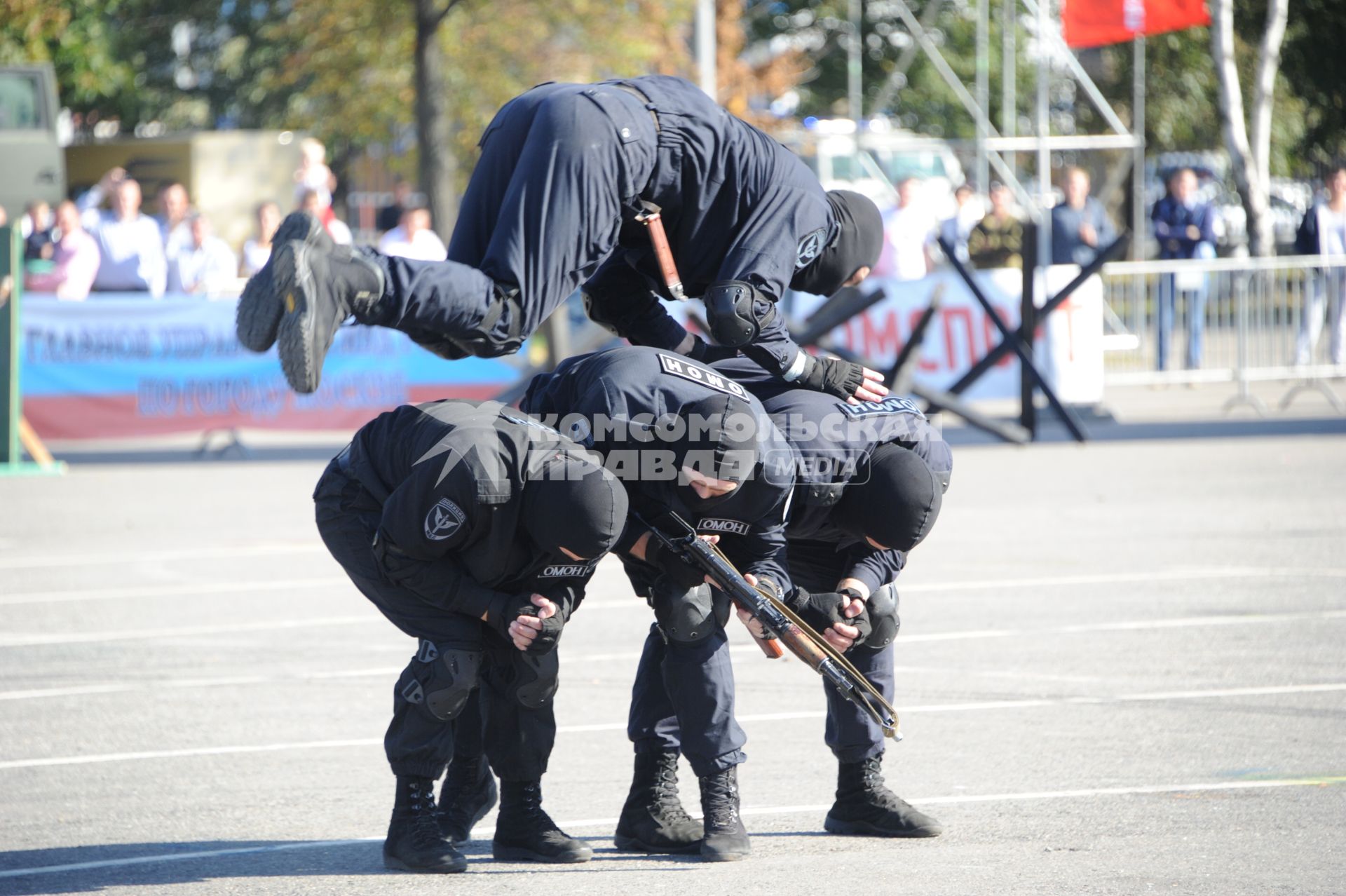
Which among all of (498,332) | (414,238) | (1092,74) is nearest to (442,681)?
(498,332)

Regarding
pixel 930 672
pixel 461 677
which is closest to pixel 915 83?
pixel 930 672

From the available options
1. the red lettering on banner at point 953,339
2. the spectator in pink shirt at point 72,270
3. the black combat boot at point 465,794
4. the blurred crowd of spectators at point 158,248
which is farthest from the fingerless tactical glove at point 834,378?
the spectator in pink shirt at point 72,270

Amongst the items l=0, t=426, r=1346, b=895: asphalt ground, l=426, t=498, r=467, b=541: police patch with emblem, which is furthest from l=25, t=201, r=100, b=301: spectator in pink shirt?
l=426, t=498, r=467, b=541: police patch with emblem

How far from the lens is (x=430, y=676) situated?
4.29m

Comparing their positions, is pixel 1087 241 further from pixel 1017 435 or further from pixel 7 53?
pixel 7 53

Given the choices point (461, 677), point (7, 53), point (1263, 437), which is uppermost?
point (7, 53)

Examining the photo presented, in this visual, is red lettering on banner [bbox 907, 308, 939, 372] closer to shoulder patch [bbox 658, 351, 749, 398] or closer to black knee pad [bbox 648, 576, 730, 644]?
shoulder patch [bbox 658, 351, 749, 398]

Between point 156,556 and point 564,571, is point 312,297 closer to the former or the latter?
point 564,571

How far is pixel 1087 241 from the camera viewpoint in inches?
649

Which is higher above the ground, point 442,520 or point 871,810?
point 442,520

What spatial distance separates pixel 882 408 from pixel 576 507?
110 centimetres

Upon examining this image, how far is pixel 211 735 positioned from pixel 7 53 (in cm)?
2167

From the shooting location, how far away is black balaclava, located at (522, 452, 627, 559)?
4090mm

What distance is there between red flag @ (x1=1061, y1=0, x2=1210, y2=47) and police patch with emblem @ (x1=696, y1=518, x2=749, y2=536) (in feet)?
55.3
